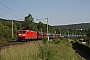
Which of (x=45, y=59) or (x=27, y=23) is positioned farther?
(x=27, y=23)

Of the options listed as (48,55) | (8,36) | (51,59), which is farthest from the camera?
(8,36)

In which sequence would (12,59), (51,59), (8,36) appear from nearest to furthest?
(12,59), (51,59), (8,36)

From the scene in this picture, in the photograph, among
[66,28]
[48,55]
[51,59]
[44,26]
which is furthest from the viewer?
[66,28]

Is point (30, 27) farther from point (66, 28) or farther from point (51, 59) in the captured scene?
point (51, 59)

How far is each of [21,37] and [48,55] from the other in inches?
1294

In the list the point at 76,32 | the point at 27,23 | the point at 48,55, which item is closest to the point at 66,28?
the point at 76,32

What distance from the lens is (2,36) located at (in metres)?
51.4

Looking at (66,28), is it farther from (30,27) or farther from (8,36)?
(8,36)

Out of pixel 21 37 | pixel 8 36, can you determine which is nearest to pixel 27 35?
pixel 21 37

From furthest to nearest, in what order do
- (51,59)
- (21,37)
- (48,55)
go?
(21,37)
(48,55)
(51,59)

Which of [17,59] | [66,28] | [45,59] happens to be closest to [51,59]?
[45,59]

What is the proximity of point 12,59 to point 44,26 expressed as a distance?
127m

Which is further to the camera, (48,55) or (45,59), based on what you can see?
(48,55)

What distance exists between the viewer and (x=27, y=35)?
165 feet
